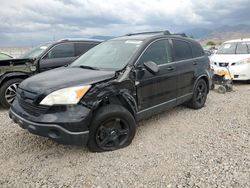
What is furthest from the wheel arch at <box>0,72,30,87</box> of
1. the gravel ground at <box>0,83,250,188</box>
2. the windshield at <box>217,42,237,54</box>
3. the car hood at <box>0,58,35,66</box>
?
the windshield at <box>217,42,237,54</box>

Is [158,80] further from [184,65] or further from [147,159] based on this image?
[147,159]

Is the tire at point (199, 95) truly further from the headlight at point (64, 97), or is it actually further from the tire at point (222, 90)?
the headlight at point (64, 97)

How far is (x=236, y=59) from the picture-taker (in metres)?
8.08

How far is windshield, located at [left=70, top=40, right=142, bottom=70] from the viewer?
12.5 ft

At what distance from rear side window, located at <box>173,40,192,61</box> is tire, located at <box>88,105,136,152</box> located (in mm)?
1796

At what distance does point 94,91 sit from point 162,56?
5.53ft

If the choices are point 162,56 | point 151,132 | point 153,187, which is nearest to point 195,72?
point 162,56

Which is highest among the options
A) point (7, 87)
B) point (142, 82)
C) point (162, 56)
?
point (162, 56)

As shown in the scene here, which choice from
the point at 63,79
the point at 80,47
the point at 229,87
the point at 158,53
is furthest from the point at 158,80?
the point at 229,87

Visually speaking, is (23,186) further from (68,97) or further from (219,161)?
(219,161)

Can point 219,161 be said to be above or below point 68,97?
Result: below

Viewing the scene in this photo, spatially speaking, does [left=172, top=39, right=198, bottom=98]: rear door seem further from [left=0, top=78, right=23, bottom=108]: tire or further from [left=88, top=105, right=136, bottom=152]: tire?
[left=0, top=78, right=23, bottom=108]: tire

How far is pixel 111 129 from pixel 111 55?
1.37m

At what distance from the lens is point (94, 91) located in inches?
125
